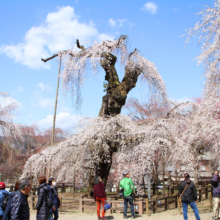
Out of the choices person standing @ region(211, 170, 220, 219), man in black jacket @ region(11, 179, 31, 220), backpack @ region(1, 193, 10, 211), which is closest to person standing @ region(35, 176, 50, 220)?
backpack @ region(1, 193, 10, 211)

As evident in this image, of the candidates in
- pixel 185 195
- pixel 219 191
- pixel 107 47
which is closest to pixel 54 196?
pixel 185 195

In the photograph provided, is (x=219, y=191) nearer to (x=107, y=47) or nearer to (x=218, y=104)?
(x=218, y=104)

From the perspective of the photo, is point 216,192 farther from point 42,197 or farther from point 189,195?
point 42,197

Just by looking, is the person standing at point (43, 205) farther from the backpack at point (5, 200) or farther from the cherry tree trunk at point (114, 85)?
the cherry tree trunk at point (114, 85)

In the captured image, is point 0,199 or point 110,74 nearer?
point 0,199

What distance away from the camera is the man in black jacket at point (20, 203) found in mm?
3893

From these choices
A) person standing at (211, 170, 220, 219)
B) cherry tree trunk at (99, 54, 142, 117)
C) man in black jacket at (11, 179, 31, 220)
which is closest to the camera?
man in black jacket at (11, 179, 31, 220)

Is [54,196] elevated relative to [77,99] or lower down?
lower down

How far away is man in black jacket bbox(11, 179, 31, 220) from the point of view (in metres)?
3.89

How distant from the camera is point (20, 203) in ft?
12.9

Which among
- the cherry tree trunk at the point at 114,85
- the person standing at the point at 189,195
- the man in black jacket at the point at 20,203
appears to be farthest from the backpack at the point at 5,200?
the cherry tree trunk at the point at 114,85

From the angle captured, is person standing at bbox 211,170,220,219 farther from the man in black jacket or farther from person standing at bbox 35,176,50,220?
the man in black jacket

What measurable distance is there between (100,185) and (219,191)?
3.65 meters

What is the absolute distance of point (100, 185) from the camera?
26.4 ft
